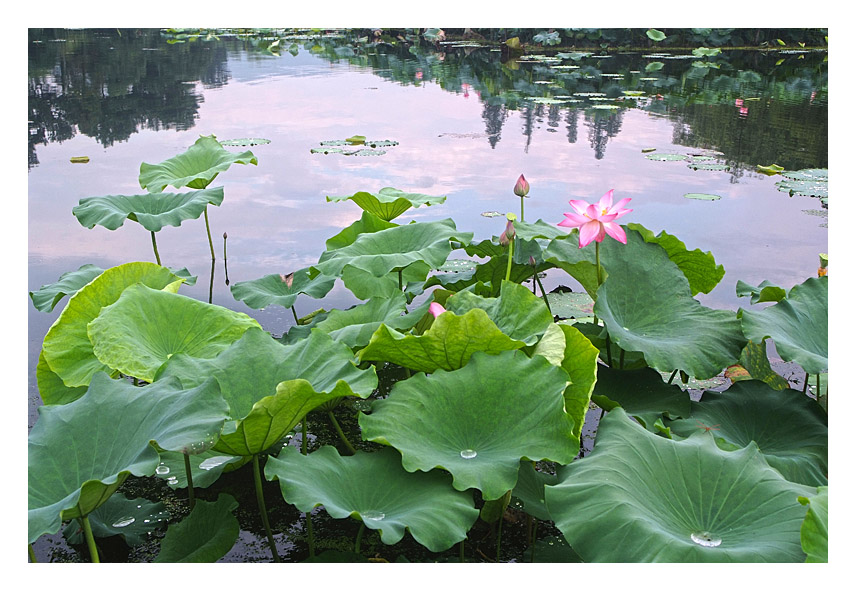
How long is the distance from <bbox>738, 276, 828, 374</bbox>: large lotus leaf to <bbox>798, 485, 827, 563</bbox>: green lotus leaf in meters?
0.52

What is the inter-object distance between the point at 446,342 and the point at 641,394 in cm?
50

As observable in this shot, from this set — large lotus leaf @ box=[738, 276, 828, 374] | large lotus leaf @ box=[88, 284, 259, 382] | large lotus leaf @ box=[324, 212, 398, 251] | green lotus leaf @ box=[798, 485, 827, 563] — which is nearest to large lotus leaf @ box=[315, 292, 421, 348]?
large lotus leaf @ box=[88, 284, 259, 382]

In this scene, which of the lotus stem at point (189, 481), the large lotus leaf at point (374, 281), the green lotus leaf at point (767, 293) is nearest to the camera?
the lotus stem at point (189, 481)

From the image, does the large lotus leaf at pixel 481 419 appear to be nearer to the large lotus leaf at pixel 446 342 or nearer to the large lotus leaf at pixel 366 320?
the large lotus leaf at pixel 446 342

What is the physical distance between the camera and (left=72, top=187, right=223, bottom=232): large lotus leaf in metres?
2.01

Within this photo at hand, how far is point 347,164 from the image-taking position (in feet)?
14.6

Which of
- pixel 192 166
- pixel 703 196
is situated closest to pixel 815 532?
pixel 192 166

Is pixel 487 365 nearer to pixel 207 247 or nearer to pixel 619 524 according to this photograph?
pixel 619 524

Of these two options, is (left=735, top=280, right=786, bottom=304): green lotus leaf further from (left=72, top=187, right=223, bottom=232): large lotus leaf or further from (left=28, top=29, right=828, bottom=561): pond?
(left=72, top=187, right=223, bottom=232): large lotus leaf

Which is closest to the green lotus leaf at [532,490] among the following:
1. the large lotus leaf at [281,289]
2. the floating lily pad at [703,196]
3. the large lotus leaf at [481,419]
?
the large lotus leaf at [481,419]

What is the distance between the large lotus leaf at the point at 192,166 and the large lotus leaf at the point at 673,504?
1737mm

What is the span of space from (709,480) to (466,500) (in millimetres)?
383

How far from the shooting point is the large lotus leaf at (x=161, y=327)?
1.52 m

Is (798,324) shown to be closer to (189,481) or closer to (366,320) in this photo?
(366,320)
